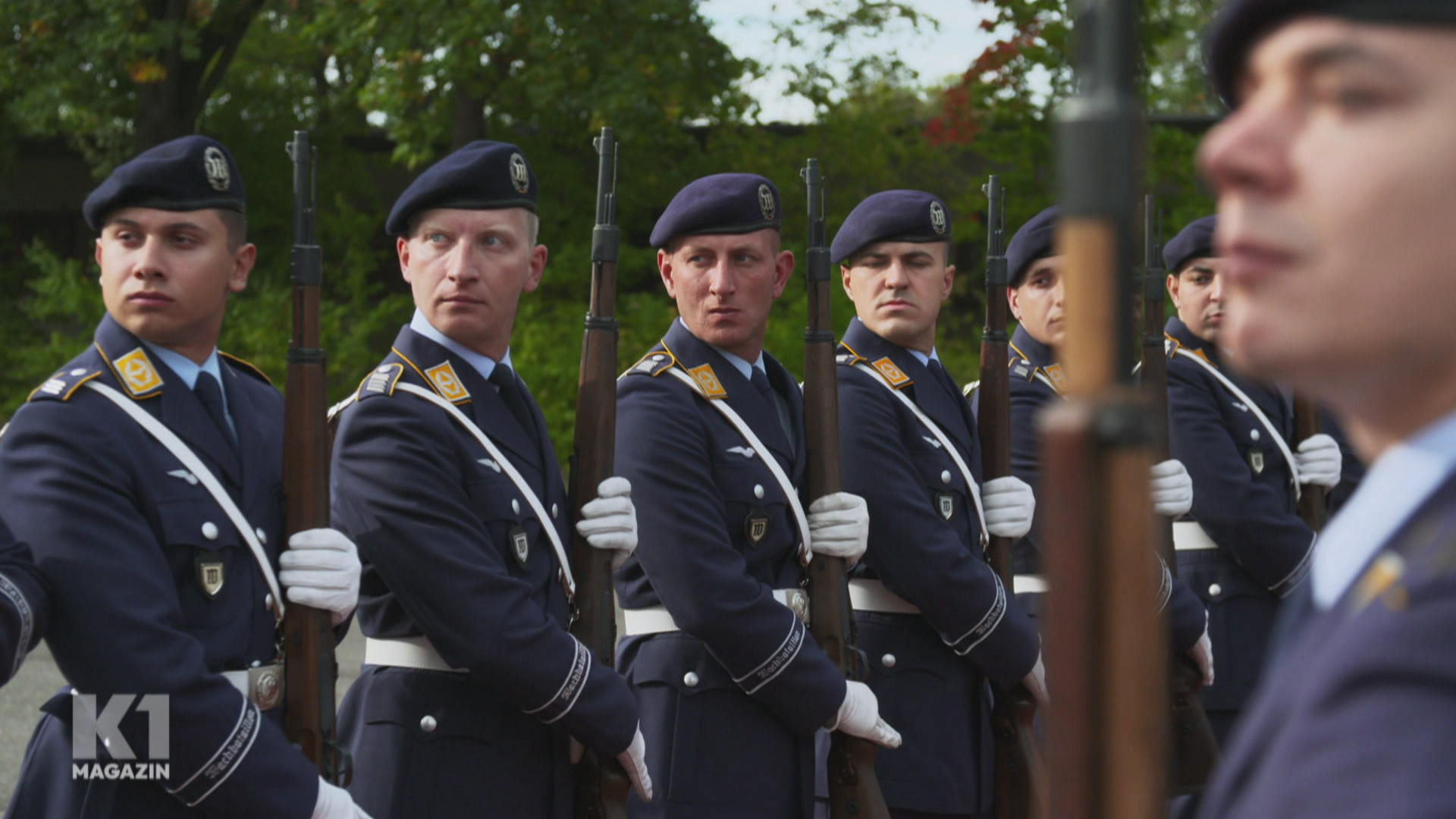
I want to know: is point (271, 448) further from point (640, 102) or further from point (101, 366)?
point (640, 102)

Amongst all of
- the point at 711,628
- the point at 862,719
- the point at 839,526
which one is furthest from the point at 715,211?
the point at 862,719

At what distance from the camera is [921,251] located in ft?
16.3

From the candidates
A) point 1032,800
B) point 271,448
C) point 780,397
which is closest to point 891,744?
point 1032,800

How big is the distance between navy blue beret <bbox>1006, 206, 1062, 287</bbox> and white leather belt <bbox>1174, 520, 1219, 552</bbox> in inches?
42.6

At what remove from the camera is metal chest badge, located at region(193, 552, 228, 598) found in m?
2.97

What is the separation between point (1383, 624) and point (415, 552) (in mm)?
2496

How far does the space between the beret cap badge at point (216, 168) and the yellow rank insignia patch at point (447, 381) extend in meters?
0.60

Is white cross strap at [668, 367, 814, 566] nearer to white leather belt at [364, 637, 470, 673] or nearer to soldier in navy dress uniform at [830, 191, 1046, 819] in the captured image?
soldier in navy dress uniform at [830, 191, 1046, 819]

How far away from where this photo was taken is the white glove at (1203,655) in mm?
5262

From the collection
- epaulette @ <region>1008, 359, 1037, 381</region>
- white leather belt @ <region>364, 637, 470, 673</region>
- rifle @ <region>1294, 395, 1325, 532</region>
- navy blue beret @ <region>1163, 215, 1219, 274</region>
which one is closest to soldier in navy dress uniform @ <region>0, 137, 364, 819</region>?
white leather belt @ <region>364, 637, 470, 673</region>

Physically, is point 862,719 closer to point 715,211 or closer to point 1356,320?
point 715,211

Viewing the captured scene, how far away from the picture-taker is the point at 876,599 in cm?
461

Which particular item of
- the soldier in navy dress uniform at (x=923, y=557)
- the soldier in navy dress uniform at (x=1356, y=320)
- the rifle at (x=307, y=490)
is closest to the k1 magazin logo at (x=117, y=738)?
the rifle at (x=307, y=490)

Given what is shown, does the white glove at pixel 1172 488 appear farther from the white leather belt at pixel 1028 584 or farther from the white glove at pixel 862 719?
the white glove at pixel 862 719
